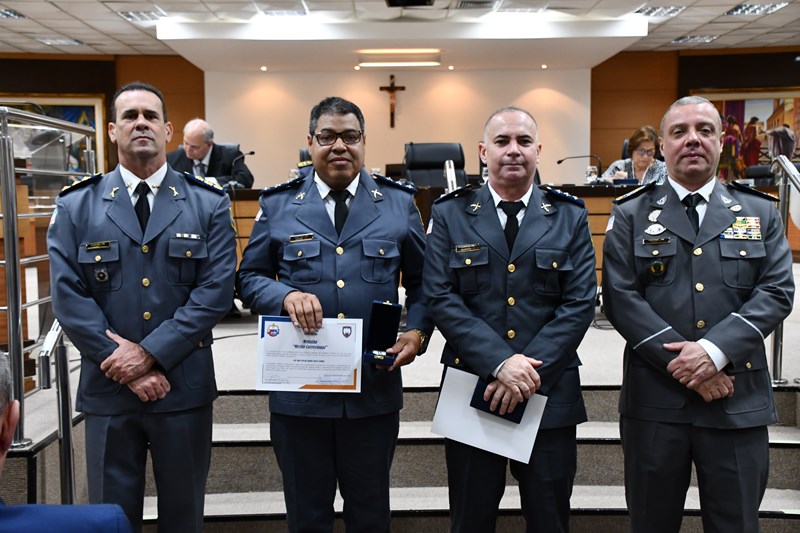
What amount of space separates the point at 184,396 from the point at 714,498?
1530mm

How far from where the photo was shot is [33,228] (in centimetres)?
426

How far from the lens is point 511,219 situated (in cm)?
228

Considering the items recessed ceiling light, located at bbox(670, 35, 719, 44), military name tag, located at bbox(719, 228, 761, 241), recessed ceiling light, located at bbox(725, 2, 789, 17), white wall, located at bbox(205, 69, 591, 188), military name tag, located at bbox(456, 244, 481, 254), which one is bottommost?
military name tag, located at bbox(456, 244, 481, 254)

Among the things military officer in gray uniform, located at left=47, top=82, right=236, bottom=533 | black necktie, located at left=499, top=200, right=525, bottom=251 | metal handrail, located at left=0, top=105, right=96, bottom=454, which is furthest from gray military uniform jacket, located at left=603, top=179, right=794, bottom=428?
metal handrail, located at left=0, top=105, right=96, bottom=454

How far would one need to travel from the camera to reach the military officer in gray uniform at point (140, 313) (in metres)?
2.13

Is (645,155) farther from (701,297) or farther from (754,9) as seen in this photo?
(754,9)

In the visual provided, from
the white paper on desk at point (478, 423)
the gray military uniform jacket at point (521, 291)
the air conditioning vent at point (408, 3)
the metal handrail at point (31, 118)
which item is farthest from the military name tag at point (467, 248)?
the air conditioning vent at point (408, 3)

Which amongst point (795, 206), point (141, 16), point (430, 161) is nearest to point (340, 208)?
point (795, 206)

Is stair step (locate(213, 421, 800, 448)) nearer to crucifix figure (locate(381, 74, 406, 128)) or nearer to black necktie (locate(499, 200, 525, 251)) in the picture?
black necktie (locate(499, 200, 525, 251))

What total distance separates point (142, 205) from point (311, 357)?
2.23 feet

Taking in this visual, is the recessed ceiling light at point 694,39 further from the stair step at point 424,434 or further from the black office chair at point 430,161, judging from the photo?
the stair step at point 424,434

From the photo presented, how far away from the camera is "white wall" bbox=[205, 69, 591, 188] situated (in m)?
13.0

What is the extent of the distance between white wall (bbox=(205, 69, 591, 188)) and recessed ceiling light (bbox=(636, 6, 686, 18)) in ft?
7.60

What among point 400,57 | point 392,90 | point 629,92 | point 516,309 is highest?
point 400,57
